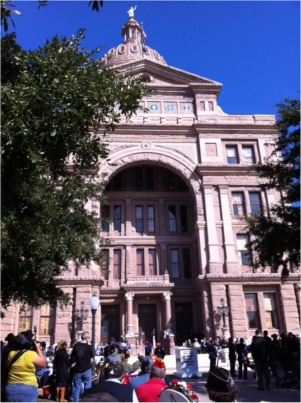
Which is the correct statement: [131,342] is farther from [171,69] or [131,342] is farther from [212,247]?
[171,69]

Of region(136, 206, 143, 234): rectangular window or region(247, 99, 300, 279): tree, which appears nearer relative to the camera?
region(247, 99, 300, 279): tree

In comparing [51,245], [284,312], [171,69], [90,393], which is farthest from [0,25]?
[171,69]

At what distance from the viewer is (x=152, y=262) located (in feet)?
116

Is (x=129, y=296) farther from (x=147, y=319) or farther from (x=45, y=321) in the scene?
(x=45, y=321)

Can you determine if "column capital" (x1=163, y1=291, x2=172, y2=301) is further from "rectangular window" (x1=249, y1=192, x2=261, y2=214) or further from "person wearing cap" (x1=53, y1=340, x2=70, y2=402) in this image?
"person wearing cap" (x1=53, y1=340, x2=70, y2=402)

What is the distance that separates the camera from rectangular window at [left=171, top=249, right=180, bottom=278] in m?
35.5

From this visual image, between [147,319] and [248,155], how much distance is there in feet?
57.9

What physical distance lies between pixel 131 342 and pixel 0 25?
27.6 m

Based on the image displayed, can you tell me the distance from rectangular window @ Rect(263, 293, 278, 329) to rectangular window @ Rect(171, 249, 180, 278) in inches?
314

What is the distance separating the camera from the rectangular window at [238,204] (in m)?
34.5

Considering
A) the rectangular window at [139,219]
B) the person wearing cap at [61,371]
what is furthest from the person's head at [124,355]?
the rectangular window at [139,219]

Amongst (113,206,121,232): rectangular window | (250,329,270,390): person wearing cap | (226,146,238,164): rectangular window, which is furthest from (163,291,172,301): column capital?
(250,329,270,390): person wearing cap

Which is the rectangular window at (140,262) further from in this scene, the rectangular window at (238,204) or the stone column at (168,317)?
the rectangular window at (238,204)

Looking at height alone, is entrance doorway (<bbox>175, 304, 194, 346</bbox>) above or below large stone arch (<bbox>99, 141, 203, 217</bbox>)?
below
